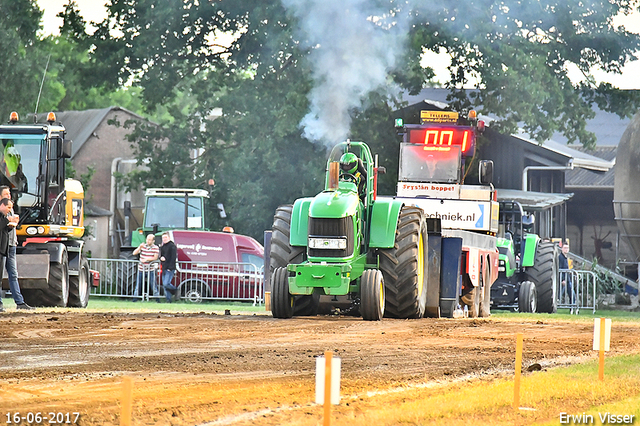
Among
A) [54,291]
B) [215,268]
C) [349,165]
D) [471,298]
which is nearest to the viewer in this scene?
[349,165]

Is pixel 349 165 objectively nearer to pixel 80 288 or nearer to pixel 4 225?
pixel 4 225

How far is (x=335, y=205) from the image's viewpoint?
1519 centimetres

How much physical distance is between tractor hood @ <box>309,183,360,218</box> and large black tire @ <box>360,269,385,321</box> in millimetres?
900

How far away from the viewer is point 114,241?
51.0m

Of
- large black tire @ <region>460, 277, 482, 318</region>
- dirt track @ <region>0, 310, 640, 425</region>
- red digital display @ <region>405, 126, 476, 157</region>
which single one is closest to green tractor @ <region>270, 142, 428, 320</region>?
dirt track @ <region>0, 310, 640, 425</region>

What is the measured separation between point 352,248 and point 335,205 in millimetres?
649

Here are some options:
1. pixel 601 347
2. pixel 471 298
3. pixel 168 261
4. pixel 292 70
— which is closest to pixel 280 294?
pixel 471 298

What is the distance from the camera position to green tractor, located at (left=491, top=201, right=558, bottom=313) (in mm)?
24422

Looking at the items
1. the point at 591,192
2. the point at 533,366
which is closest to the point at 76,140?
the point at 591,192

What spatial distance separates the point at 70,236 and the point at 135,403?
1354cm

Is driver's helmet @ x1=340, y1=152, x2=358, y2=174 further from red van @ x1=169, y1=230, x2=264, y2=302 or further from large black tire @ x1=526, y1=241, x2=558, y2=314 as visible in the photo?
red van @ x1=169, y1=230, x2=264, y2=302

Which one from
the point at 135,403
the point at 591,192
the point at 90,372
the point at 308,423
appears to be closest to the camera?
the point at 308,423

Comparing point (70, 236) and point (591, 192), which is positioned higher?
point (591, 192)

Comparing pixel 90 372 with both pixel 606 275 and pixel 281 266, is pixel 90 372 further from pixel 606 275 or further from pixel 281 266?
pixel 606 275
